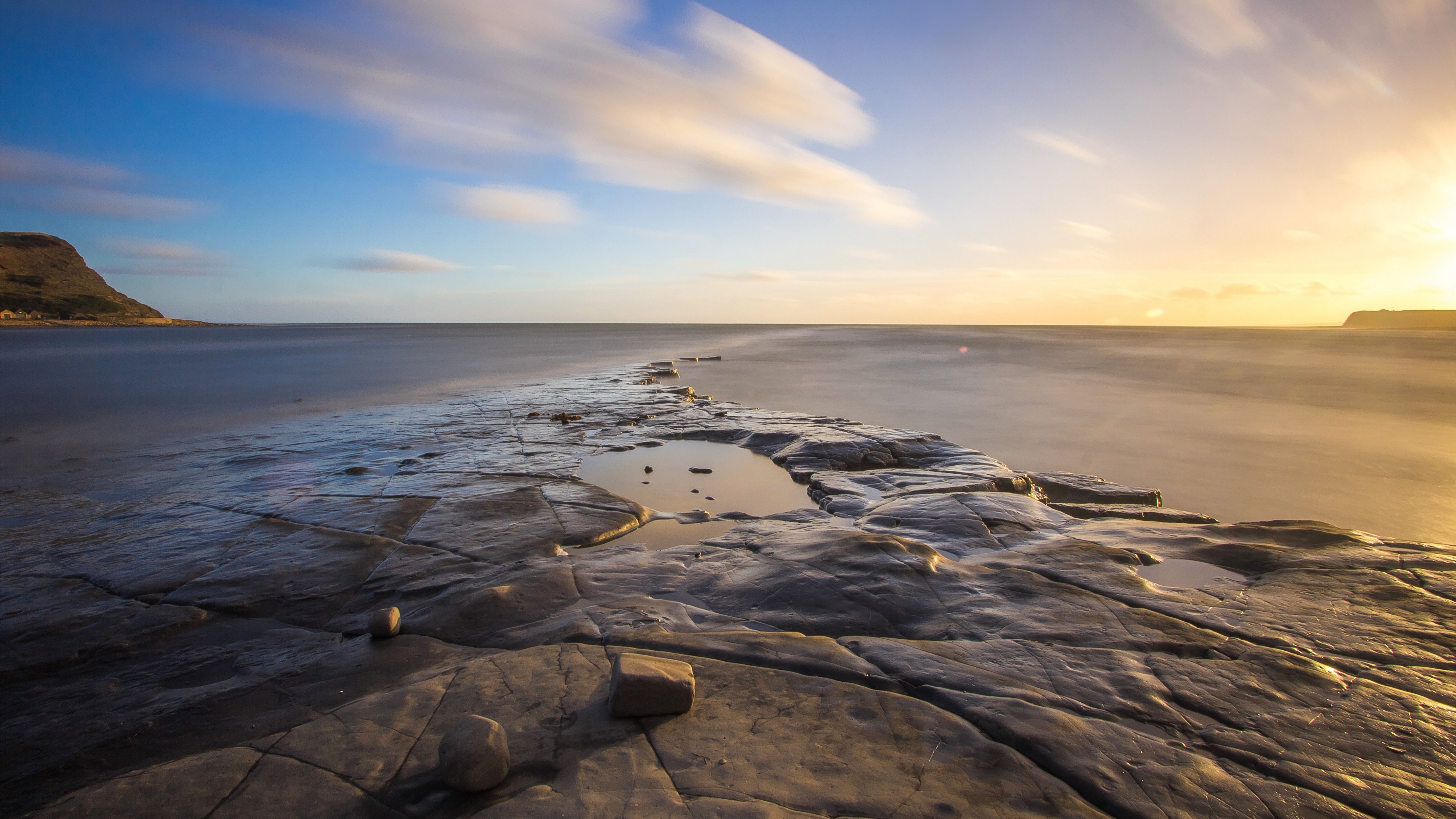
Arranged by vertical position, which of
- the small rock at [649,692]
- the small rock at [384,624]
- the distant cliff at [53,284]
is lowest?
the small rock at [384,624]

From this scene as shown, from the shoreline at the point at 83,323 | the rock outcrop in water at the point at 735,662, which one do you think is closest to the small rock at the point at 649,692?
the rock outcrop in water at the point at 735,662

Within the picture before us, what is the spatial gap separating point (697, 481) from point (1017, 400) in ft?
54.7

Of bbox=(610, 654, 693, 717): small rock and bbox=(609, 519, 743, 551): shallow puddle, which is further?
bbox=(609, 519, 743, 551): shallow puddle

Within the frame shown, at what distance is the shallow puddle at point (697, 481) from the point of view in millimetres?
7574

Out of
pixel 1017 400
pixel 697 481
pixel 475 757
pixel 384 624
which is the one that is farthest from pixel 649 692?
pixel 1017 400

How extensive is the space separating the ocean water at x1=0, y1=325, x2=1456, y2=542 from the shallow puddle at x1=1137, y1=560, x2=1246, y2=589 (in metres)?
4.18

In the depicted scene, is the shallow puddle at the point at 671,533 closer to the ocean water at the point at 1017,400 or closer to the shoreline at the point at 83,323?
the ocean water at the point at 1017,400

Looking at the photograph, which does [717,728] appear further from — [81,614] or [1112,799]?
[81,614]

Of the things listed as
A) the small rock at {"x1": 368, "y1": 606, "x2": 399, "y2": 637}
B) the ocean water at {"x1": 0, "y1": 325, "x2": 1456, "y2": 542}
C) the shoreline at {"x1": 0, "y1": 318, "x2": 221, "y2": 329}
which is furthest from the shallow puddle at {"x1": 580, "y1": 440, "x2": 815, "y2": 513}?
the shoreline at {"x1": 0, "y1": 318, "x2": 221, "y2": 329}

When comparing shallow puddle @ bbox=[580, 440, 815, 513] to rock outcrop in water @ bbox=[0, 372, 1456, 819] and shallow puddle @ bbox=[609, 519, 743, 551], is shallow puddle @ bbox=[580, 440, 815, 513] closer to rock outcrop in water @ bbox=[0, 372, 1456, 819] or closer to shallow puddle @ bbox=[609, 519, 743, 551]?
shallow puddle @ bbox=[609, 519, 743, 551]

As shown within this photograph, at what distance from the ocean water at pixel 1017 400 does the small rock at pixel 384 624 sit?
9619 mm

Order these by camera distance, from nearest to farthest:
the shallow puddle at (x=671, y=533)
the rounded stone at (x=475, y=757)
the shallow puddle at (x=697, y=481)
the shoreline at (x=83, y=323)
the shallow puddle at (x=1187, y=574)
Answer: the rounded stone at (x=475, y=757)
the shallow puddle at (x=1187, y=574)
the shallow puddle at (x=671, y=533)
the shallow puddle at (x=697, y=481)
the shoreline at (x=83, y=323)

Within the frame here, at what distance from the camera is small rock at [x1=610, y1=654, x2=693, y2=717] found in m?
2.91

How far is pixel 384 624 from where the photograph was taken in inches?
158
